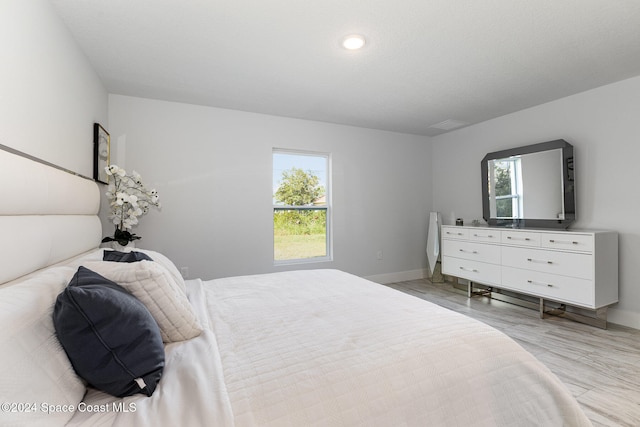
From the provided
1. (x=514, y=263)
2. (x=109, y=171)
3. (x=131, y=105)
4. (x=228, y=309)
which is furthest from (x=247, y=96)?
(x=514, y=263)

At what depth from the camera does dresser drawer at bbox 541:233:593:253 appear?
9.41 ft

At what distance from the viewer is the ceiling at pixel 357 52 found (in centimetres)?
193

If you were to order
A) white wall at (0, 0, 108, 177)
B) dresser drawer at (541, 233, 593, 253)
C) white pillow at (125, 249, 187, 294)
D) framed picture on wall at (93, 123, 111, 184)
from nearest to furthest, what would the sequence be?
white wall at (0, 0, 108, 177) < white pillow at (125, 249, 187, 294) < framed picture on wall at (93, 123, 111, 184) < dresser drawer at (541, 233, 593, 253)

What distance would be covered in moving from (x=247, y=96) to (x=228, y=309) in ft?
8.20

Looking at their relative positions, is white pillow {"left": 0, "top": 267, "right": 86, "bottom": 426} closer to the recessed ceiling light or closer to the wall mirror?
the recessed ceiling light

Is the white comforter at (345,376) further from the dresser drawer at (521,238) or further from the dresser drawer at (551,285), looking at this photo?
the dresser drawer at (521,238)

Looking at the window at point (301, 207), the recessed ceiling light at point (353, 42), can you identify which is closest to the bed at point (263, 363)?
the recessed ceiling light at point (353, 42)

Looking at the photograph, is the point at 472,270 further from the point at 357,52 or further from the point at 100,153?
the point at 100,153

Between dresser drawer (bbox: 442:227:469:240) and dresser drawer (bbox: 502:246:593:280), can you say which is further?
dresser drawer (bbox: 442:227:469:240)

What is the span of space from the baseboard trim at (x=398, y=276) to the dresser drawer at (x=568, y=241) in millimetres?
2137

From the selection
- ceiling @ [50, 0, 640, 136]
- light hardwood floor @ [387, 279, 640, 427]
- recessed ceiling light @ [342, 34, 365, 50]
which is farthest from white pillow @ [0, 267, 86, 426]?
light hardwood floor @ [387, 279, 640, 427]

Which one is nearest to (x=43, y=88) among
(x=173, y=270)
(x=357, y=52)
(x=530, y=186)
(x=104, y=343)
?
(x=173, y=270)

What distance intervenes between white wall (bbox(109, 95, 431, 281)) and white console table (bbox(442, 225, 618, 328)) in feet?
4.39

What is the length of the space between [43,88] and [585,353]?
4141mm
